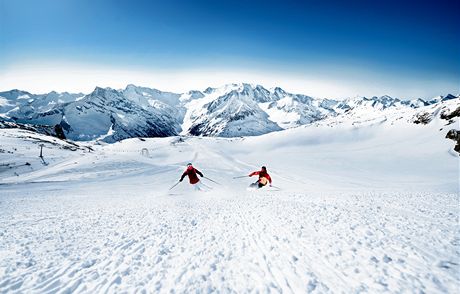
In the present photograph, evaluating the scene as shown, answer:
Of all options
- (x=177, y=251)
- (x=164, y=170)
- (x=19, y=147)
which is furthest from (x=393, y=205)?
(x=19, y=147)

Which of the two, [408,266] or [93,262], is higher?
[408,266]

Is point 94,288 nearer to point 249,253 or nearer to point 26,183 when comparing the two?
point 249,253

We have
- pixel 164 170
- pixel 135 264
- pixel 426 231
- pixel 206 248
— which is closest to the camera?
pixel 135 264

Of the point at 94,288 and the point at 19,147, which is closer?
the point at 94,288

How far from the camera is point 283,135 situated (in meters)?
88.1

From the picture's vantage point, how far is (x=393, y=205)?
14.0m

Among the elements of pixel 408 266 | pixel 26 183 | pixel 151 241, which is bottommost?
pixel 26 183

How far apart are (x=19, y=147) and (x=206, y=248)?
5495 centimetres

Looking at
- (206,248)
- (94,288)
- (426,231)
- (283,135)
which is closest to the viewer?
(94,288)

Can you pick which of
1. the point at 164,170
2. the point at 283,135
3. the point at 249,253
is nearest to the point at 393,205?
the point at 249,253

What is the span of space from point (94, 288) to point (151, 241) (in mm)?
3287

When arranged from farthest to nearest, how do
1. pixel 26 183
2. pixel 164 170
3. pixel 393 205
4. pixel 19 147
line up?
pixel 19 147 < pixel 164 170 < pixel 26 183 < pixel 393 205

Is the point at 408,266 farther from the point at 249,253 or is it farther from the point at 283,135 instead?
the point at 283,135

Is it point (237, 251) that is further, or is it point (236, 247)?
point (236, 247)
